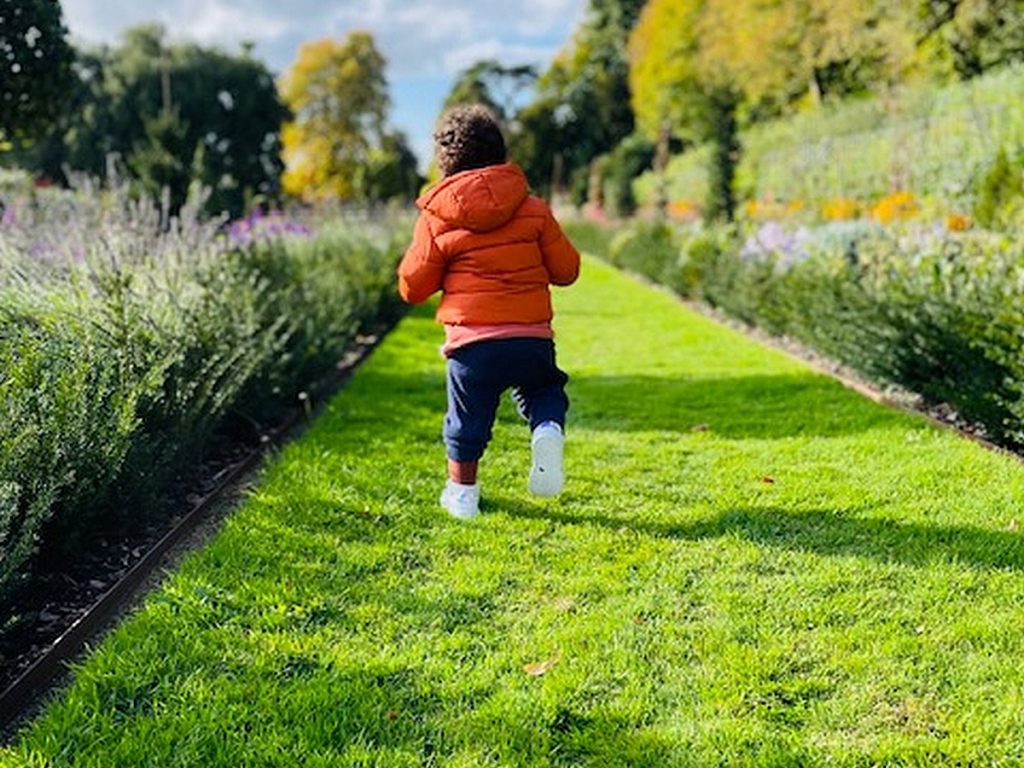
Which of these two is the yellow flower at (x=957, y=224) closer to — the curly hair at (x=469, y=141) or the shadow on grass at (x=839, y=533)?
the shadow on grass at (x=839, y=533)

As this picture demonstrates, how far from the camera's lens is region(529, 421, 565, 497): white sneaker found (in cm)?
382

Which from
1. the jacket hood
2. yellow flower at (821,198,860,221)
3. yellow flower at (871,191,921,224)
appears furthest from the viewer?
yellow flower at (821,198,860,221)

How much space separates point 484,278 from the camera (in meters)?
3.85

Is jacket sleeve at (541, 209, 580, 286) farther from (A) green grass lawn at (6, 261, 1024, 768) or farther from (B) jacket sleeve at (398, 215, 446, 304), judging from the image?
(A) green grass lawn at (6, 261, 1024, 768)

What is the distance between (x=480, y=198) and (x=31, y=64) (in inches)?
255

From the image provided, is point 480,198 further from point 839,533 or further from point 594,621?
point 839,533

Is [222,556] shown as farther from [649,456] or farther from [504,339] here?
[649,456]

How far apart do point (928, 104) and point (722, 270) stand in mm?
4796

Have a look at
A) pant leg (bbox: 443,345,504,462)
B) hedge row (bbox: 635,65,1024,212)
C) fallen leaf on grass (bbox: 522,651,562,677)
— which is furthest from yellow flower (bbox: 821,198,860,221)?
fallen leaf on grass (bbox: 522,651,562,677)

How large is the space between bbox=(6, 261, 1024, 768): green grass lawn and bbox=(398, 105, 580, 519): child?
386 mm

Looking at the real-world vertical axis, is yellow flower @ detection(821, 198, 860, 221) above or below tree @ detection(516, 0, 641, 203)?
below

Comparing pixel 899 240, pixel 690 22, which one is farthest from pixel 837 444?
pixel 690 22

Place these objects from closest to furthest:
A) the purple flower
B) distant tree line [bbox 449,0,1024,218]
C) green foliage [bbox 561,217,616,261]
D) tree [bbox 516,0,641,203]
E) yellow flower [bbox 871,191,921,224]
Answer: the purple flower < yellow flower [bbox 871,191,921,224] < distant tree line [bbox 449,0,1024,218] < green foliage [bbox 561,217,616,261] < tree [bbox 516,0,641,203]

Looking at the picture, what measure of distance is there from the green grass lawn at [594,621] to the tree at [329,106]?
141 feet
